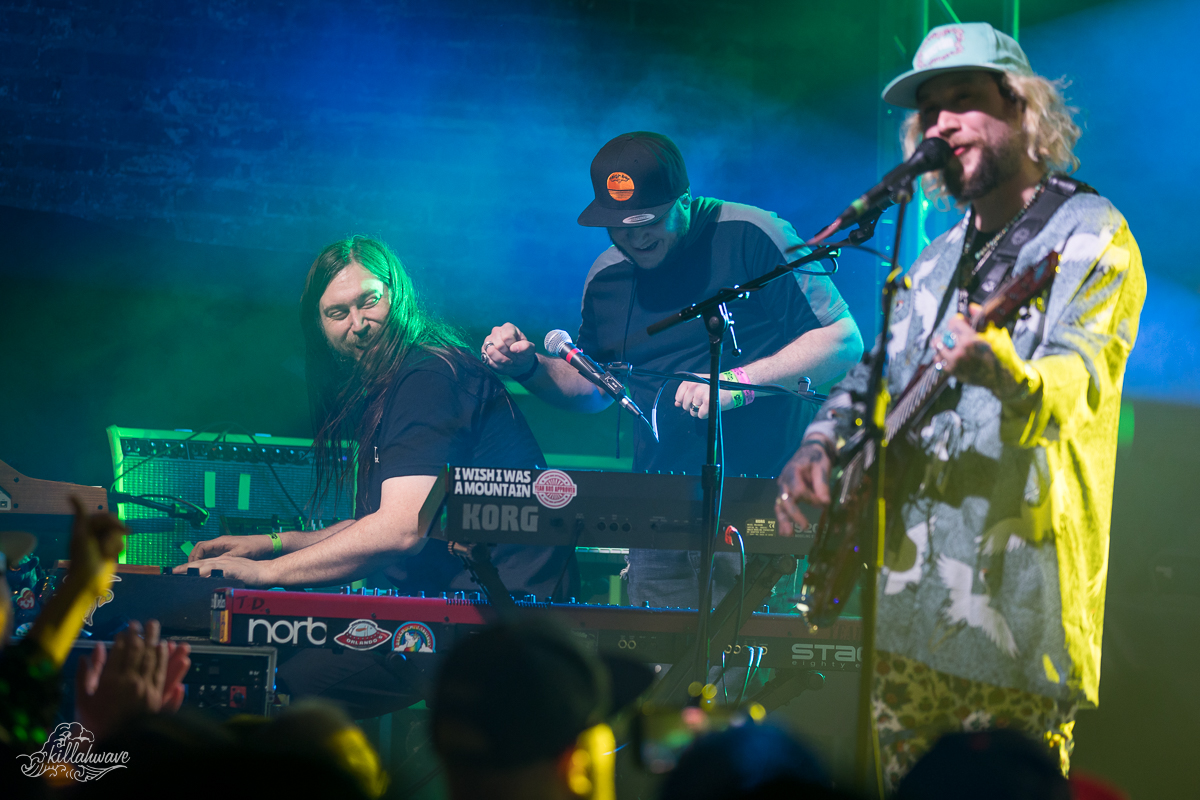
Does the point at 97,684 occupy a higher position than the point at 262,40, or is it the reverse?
the point at 262,40

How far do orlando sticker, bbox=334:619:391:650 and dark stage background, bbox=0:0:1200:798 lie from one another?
2.41m

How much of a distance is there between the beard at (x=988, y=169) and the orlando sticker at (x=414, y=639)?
2153 millimetres

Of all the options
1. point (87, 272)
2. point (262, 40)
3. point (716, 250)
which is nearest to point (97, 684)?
point (716, 250)

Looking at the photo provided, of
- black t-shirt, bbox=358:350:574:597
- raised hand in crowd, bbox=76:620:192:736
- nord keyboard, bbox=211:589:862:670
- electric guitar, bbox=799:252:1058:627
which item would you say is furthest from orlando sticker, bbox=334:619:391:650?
electric guitar, bbox=799:252:1058:627

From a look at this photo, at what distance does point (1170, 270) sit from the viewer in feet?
14.4

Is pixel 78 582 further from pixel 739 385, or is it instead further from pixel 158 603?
pixel 739 385

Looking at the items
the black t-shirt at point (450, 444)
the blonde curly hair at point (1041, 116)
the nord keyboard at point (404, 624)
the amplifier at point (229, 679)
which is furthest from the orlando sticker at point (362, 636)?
the blonde curly hair at point (1041, 116)

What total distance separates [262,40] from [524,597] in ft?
13.1

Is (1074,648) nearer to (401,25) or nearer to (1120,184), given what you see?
(1120,184)

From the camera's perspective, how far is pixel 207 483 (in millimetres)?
4402

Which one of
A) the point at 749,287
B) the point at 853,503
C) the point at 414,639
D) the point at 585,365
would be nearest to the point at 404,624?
the point at 414,639

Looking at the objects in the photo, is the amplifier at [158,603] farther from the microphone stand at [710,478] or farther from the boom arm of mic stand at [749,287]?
the boom arm of mic stand at [749,287]

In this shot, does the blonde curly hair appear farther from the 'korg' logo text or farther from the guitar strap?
the 'korg' logo text

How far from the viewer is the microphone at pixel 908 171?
198cm
